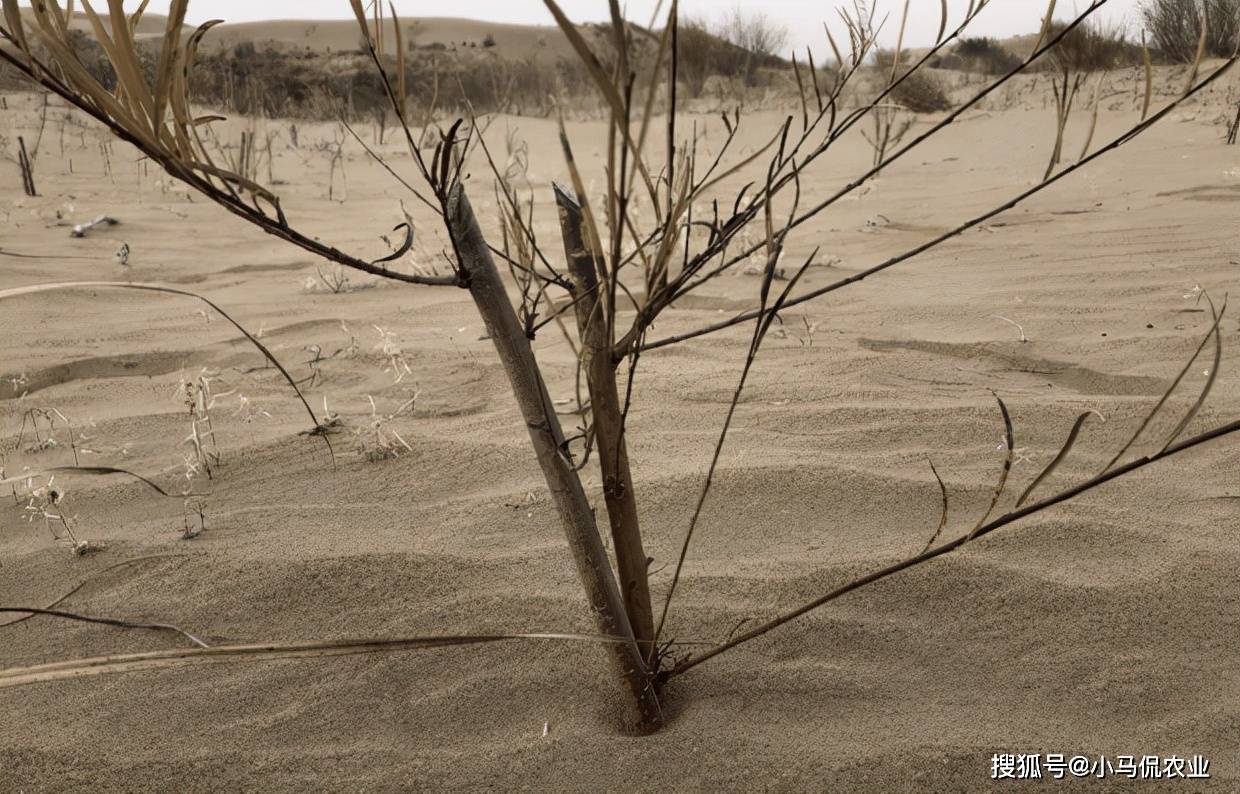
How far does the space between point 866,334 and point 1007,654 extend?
149 cm

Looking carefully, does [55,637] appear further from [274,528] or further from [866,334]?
[866,334]

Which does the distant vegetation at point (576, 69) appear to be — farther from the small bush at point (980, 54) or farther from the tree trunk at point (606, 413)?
the tree trunk at point (606, 413)

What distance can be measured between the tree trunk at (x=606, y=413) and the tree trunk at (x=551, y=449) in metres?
0.03

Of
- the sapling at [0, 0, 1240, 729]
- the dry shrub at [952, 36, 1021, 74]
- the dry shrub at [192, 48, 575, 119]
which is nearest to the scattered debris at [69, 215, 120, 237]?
the sapling at [0, 0, 1240, 729]

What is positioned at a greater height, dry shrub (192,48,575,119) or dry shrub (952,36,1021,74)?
dry shrub (952,36,1021,74)

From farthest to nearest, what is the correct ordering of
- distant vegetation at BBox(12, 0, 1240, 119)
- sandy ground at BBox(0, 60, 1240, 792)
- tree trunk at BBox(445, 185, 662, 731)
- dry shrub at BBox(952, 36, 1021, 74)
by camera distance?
1. dry shrub at BBox(952, 36, 1021, 74)
2. distant vegetation at BBox(12, 0, 1240, 119)
3. sandy ground at BBox(0, 60, 1240, 792)
4. tree trunk at BBox(445, 185, 662, 731)

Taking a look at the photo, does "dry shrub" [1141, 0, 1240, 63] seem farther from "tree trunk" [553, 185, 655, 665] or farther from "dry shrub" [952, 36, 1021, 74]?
"tree trunk" [553, 185, 655, 665]

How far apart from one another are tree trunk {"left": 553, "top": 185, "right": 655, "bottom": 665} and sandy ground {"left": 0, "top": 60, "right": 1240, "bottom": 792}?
0.19 m

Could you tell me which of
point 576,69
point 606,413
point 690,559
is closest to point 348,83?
point 576,69

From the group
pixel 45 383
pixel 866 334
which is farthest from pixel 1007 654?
pixel 45 383

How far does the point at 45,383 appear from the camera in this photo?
95.9 inches

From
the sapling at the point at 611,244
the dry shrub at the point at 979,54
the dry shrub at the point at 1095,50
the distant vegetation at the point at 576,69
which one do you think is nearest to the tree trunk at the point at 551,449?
the sapling at the point at 611,244

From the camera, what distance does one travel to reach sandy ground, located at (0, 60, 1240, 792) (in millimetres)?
1082

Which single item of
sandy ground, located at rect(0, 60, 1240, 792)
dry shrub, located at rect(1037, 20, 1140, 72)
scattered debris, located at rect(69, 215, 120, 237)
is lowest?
sandy ground, located at rect(0, 60, 1240, 792)
